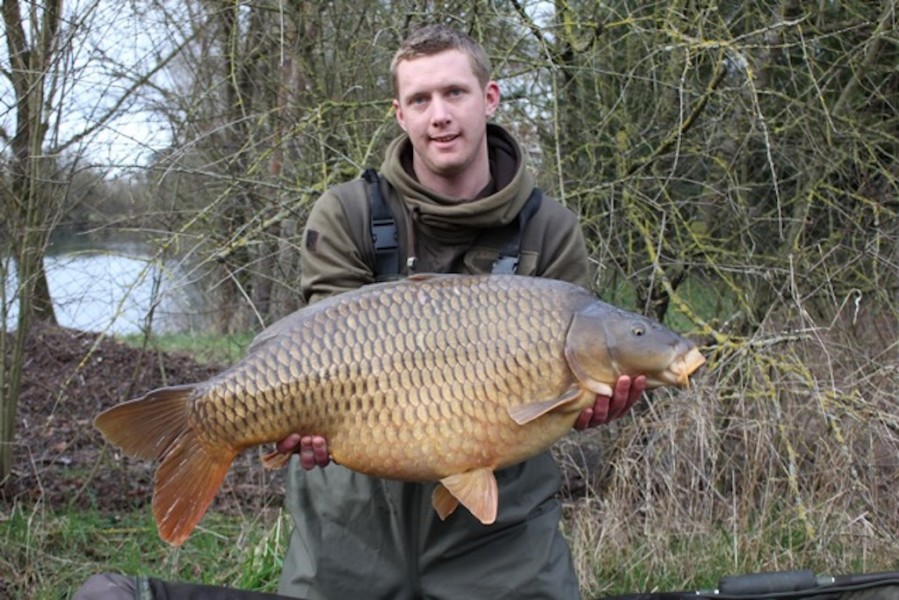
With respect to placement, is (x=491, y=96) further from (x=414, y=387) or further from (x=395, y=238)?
(x=414, y=387)

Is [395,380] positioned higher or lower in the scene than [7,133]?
lower

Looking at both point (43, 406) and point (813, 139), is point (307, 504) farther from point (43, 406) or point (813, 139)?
point (43, 406)

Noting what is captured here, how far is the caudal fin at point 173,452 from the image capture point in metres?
1.61

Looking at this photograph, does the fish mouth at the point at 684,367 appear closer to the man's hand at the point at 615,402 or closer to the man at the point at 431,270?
the man's hand at the point at 615,402

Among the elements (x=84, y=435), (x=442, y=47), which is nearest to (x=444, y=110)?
(x=442, y=47)

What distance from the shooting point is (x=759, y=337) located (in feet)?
9.20

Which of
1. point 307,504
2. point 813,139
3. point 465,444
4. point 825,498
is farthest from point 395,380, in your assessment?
point 813,139

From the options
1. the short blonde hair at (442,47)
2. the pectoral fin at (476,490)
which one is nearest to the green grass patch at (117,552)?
the pectoral fin at (476,490)

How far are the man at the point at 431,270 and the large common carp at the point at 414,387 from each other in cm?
27

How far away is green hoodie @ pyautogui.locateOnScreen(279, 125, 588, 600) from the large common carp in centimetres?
27

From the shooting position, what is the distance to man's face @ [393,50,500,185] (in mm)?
1888

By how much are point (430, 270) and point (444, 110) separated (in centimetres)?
28

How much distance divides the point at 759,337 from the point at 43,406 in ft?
8.43

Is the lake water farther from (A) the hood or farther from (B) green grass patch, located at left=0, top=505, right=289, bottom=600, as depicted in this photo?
(A) the hood
